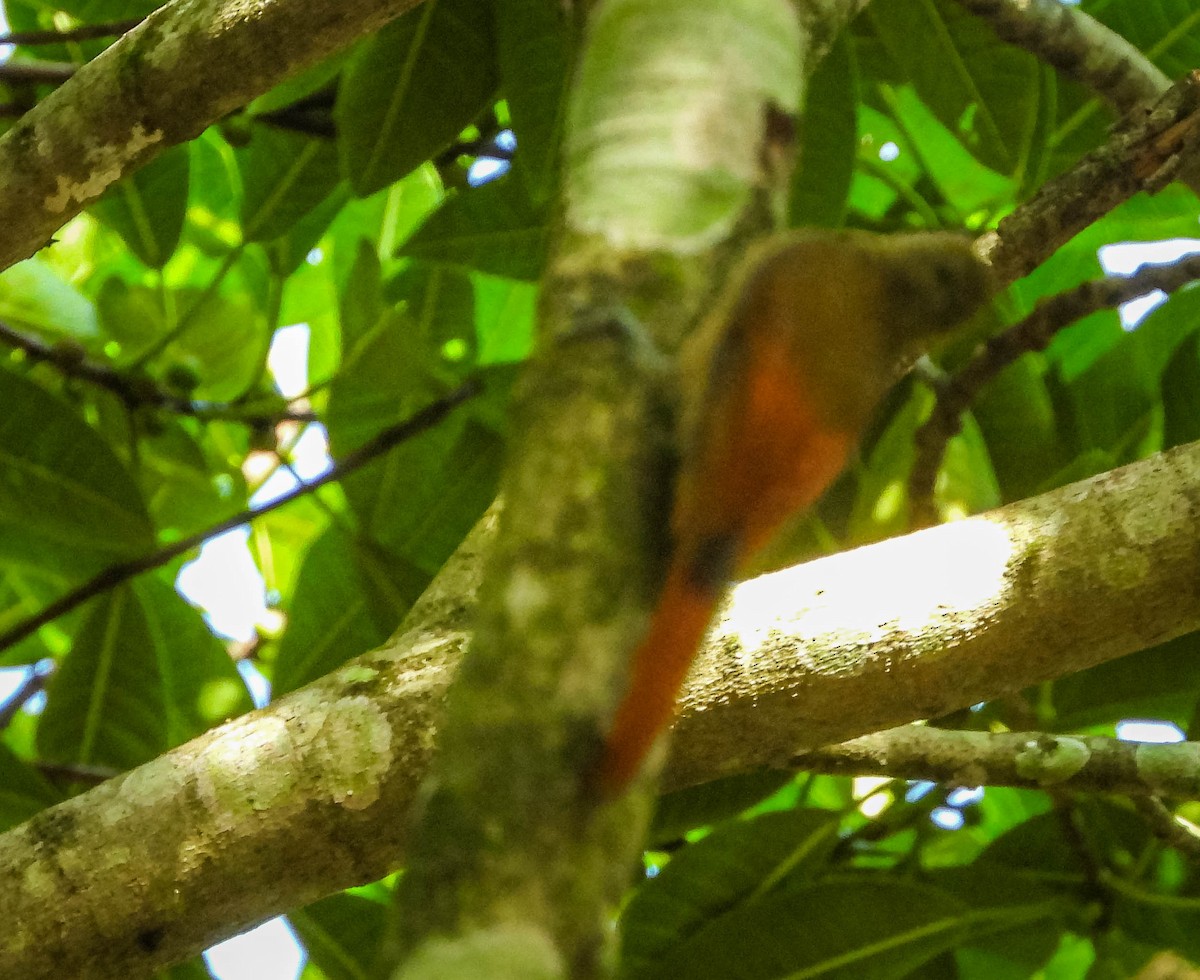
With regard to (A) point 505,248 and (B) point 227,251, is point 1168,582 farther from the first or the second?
(B) point 227,251

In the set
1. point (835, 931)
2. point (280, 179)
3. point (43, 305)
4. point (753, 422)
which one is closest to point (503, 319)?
point (280, 179)

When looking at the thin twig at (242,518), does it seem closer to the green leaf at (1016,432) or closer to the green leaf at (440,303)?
the green leaf at (440,303)

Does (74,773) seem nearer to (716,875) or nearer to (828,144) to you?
(716,875)

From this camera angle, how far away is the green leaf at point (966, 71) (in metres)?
1.20

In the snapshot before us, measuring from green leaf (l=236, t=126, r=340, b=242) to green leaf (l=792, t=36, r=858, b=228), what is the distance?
620 mm

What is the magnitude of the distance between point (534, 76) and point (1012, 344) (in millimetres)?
534

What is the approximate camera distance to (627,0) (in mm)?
535

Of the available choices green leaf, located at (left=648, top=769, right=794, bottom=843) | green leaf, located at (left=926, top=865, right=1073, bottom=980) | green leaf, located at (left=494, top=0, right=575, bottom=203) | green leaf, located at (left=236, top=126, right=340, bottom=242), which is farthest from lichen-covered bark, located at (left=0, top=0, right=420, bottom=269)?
green leaf, located at (left=926, top=865, right=1073, bottom=980)

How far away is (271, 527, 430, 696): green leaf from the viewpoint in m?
1.26

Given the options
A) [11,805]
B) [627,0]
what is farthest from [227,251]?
[627,0]

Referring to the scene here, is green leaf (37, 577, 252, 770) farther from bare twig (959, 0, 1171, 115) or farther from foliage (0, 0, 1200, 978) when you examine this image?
bare twig (959, 0, 1171, 115)

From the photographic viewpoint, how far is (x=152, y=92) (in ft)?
2.65

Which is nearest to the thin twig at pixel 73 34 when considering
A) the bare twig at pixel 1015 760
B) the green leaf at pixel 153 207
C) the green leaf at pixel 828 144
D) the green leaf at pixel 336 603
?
the green leaf at pixel 153 207

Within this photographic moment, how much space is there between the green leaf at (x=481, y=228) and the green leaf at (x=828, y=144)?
0.95ft
